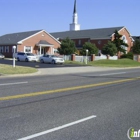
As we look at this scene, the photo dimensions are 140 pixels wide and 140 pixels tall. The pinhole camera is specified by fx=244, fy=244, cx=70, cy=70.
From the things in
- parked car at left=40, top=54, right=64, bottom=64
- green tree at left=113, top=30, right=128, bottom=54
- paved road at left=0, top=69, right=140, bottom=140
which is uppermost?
green tree at left=113, top=30, right=128, bottom=54

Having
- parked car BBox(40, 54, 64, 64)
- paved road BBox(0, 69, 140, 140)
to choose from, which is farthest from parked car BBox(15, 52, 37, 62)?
paved road BBox(0, 69, 140, 140)

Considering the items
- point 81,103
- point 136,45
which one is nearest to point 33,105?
point 81,103

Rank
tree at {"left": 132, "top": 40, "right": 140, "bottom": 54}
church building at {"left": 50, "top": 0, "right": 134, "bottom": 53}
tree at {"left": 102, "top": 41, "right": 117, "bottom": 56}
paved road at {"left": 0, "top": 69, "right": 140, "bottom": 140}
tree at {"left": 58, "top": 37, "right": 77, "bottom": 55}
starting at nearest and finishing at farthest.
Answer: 1. paved road at {"left": 0, "top": 69, "right": 140, "bottom": 140}
2. tree at {"left": 58, "top": 37, "right": 77, "bottom": 55}
3. tree at {"left": 102, "top": 41, "right": 117, "bottom": 56}
4. church building at {"left": 50, "top": 0, "right": 134, "bottom": 53}
5. tree at {"left": 132, "top": 40, "right": 140, "bottom": 54}

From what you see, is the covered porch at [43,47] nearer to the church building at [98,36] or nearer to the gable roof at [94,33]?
the church building at [98,36]

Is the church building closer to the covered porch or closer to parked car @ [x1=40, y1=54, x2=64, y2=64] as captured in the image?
the covered porch

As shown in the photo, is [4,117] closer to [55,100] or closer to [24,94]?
[55,100]

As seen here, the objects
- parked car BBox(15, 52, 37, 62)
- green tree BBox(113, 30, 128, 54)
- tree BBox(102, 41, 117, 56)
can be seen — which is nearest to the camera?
parked car BBox(15, 52, 37, 62)

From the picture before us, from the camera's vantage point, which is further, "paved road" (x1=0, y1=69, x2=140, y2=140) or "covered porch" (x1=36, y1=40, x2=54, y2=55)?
"covered porch" (x1=36, y1=40, x2=54, y2=55)

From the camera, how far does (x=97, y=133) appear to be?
5.44 meters

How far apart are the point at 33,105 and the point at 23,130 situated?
2419 millimetres

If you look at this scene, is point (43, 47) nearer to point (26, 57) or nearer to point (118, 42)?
point (26, 57)

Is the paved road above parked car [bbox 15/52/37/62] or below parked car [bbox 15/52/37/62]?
below

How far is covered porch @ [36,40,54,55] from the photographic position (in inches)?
2141

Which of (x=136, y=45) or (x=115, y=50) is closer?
(x=115, y=50)
